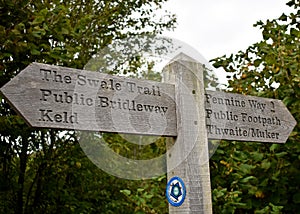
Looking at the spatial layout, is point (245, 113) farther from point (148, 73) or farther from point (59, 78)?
point (59, 78)

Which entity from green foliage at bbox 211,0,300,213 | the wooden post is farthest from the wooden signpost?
green foliage at bbox 211,0,300,213

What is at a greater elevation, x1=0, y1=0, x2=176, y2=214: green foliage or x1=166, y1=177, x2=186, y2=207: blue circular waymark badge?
x1=0, y1=0, x2=176, y2=214: green foliage

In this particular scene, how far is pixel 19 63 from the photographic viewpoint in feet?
14.3

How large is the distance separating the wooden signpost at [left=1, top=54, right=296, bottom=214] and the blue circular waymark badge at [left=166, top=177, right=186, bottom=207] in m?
0.01

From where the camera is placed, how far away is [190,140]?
2283 millimetres

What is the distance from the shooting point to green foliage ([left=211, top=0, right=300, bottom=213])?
137 inches

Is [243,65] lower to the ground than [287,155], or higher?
higher

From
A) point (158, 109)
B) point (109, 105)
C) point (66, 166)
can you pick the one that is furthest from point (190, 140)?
point (66, 166)

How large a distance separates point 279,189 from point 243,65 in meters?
1.23

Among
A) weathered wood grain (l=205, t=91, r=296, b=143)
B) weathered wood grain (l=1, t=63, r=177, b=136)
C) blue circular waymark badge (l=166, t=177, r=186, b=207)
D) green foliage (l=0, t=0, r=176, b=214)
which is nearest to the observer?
weathered wood grain (l=1, t=63, r=177, b=136)

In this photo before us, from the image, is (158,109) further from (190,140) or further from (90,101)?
(90,101)

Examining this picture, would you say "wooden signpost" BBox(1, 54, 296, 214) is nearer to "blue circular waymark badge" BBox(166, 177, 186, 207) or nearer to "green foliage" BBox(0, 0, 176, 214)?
"blue circular waymark badge" BBox(166, 177, 186, 207)

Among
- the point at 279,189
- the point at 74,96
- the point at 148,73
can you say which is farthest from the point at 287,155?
the point at 74,96

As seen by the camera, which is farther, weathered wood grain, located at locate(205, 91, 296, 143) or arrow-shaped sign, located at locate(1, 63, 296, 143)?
weathered wood grain, located at locate(205, 91, 296, 143)
